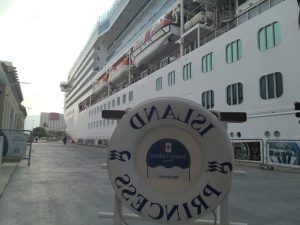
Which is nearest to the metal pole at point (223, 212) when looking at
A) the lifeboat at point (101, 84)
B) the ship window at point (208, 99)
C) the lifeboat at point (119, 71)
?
the ship window at point (208, 99)

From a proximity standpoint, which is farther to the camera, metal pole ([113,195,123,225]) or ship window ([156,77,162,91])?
ship window ([156,77,162,91])

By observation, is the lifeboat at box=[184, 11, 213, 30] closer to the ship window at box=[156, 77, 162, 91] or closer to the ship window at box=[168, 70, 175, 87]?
the ship window at box=[168, 70, 175, 87]

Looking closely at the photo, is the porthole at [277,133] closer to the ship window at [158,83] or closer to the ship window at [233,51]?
the ship window at [233,51]

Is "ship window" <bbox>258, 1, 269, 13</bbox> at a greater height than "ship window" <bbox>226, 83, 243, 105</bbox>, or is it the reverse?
"ship window" <bbox>258, 1, 269, 13</bbox>

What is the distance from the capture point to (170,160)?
278cm

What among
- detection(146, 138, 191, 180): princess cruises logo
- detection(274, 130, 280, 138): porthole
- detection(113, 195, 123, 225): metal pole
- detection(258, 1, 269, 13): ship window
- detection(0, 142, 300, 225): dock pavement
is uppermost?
detection(258, 1, 269, 13): ship window

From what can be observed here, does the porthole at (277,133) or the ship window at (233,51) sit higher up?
the ship window at (233,51)

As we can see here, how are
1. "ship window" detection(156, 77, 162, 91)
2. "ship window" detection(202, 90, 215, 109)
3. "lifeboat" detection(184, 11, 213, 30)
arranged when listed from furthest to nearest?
"ship window" detection(156, 77, 162, 91) → "lifeboat" detection(184, 11, 213, 30) → "ship window" detection(202, 90, 215, 109)

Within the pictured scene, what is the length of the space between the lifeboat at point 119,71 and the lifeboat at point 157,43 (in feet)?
14.0

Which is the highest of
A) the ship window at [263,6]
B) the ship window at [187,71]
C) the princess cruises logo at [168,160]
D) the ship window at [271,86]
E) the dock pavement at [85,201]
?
the ship window at [263,6]

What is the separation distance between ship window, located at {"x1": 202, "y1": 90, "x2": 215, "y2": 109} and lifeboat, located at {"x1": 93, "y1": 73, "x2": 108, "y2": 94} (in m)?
26.8

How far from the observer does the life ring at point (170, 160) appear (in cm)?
263

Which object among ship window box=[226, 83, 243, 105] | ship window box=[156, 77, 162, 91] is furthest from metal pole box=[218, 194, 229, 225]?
ship window box=[156, 77, 162, 91]

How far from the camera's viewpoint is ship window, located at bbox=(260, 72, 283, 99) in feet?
48.2
